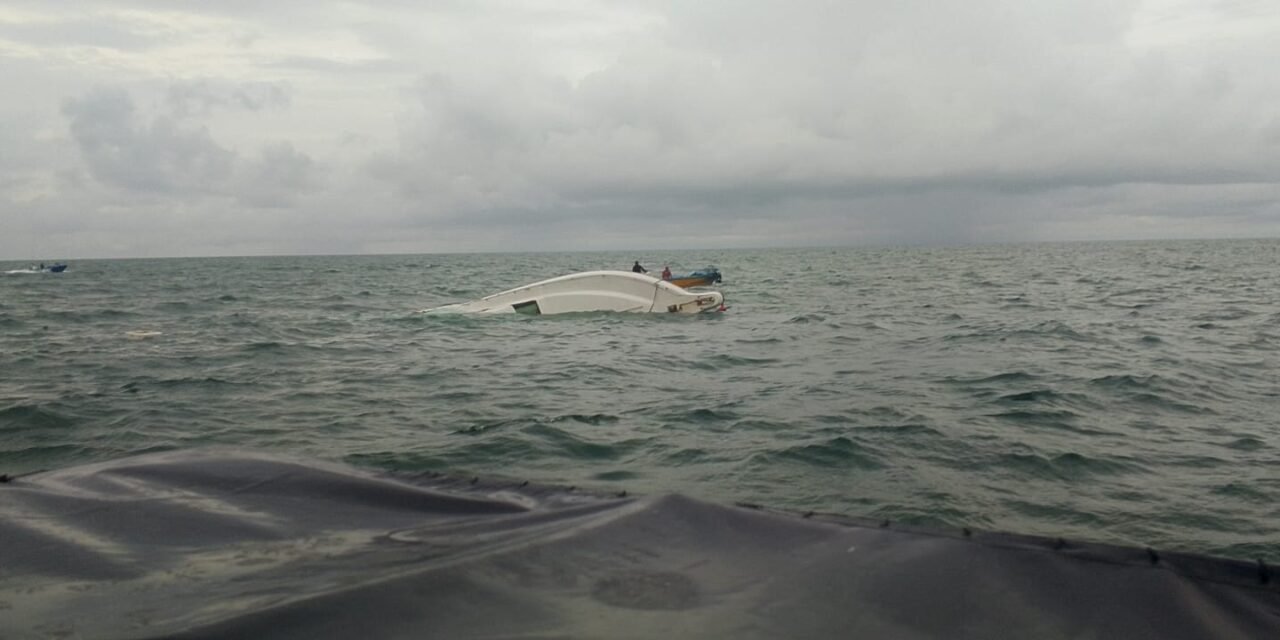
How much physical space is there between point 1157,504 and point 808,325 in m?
13.3

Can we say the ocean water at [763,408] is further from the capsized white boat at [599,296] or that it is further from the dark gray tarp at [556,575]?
the dark gray tarp at [556,575]

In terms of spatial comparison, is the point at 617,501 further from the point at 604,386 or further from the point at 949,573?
the point at 604,386

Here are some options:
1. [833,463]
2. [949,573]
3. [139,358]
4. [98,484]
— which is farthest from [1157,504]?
[139,358]

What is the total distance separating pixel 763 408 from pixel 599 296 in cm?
1182

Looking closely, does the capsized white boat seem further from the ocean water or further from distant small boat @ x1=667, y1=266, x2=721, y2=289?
distant small boat @ x1=667, y1=266, x2=721, y2=289

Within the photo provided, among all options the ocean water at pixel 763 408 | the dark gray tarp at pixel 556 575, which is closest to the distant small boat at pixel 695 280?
the ocean water at pixel 763 408

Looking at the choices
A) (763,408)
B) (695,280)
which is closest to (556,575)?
(763,408)

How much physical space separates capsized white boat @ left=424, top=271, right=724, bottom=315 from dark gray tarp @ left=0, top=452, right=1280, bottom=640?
17.2 metres

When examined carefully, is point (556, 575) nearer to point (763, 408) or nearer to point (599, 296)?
point (763, 408)

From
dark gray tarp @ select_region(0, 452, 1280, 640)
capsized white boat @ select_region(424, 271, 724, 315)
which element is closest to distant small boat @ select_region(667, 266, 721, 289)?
capsized white boat @ select_region(424, 271, 724, 315)

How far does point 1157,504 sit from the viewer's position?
19.5 ft

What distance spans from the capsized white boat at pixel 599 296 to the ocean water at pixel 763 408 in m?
0.98

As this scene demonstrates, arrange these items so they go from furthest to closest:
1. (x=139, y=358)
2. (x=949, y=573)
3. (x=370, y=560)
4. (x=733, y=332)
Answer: (x=733, y=332) → (x=139, y=358) → (x=370, y=560) → (x=949, y=573)

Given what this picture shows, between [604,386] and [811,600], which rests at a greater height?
[811,600]
